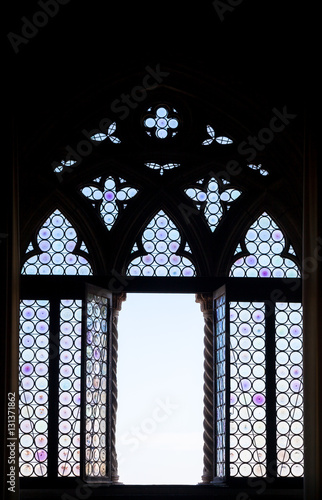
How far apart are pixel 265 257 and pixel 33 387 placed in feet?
9.66

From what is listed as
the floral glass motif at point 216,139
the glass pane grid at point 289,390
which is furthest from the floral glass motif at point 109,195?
the glass pane grid at point 289,390

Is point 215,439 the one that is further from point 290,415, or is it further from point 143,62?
point 143,62

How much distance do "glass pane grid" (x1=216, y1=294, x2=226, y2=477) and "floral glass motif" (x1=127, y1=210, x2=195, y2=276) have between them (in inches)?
Result: 24.1

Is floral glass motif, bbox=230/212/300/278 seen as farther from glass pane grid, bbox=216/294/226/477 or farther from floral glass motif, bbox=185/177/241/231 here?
glass pane grid, bbox=216/294/226/477

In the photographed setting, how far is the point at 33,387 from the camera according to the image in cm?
1012

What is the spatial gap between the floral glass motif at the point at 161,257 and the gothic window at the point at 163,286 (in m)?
0.01

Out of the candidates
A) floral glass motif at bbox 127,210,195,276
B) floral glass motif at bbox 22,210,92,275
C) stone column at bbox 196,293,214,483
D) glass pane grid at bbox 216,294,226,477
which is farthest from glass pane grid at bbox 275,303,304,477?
floral glass motif at bbox 22,210,92,275

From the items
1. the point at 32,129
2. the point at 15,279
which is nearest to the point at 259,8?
the point at 32,129

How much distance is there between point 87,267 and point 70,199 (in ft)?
2.64

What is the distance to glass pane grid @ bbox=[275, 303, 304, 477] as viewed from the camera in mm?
10031

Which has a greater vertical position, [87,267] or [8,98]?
[8,98]

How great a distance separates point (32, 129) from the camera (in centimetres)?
1066

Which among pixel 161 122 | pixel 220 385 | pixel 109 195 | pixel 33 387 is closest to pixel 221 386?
pixel 220 385

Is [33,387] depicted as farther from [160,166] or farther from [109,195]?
[160,166]
